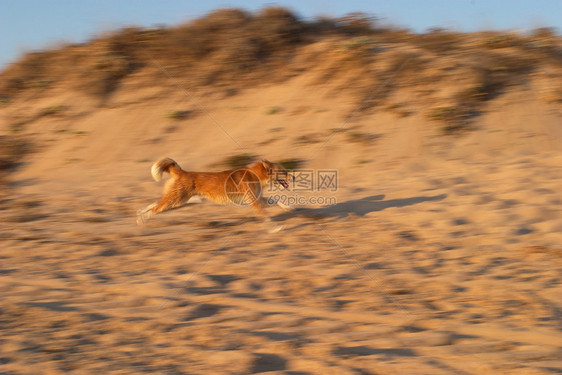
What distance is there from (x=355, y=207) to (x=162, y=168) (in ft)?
8.63

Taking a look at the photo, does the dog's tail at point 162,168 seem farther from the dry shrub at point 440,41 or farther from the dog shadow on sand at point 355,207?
the dry shrub at point 440,41

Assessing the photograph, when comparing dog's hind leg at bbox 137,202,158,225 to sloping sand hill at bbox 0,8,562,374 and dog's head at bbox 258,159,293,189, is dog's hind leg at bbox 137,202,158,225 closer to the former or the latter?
sloping sand hill at bbox 0,8,562,374

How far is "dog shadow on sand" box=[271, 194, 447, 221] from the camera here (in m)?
7.37

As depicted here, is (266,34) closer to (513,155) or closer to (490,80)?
(490,80)

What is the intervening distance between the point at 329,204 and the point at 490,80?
5.60 metres

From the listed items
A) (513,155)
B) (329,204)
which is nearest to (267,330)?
(329,204)

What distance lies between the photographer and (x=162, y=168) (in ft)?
22.4

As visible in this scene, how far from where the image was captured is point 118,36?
12.9 meters
